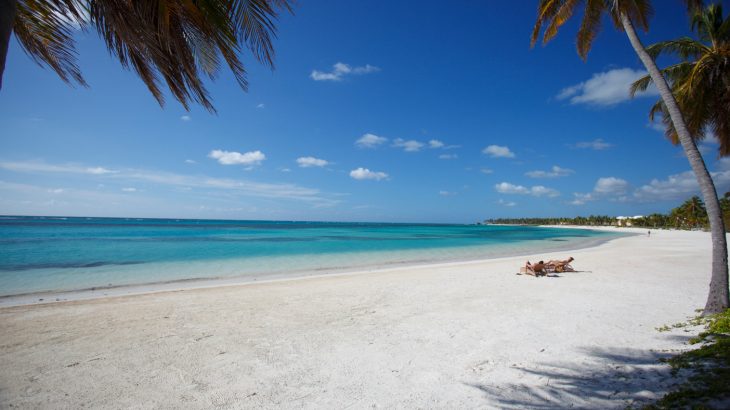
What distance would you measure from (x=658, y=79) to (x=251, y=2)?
315 inches

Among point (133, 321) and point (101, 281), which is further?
point (101, 281)

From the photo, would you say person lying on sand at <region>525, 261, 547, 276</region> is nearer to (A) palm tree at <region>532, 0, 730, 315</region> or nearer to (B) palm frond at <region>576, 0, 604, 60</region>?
(A) palm tree at <region>532, 0, 730, 315</region>

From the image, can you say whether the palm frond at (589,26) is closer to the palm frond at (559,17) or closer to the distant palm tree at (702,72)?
the palm frond at (559,17)

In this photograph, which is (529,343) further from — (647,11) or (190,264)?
(190,264)

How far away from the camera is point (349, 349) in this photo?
4.75m

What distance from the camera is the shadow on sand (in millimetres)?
3006

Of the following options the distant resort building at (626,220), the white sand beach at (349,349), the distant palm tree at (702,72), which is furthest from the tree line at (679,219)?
the white sand beach at (349,349)

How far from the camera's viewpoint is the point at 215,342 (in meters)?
5.10

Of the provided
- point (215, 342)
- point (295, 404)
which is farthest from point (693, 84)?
point (215, 342)

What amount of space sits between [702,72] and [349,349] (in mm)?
12765

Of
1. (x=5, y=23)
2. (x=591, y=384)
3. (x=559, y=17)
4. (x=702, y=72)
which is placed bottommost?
(x=591, y=384)

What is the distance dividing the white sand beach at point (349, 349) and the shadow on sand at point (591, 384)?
0.02 m

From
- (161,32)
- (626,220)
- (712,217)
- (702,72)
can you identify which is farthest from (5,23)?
(626,220)

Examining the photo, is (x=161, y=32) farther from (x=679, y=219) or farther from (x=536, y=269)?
(x=679, y=219)
